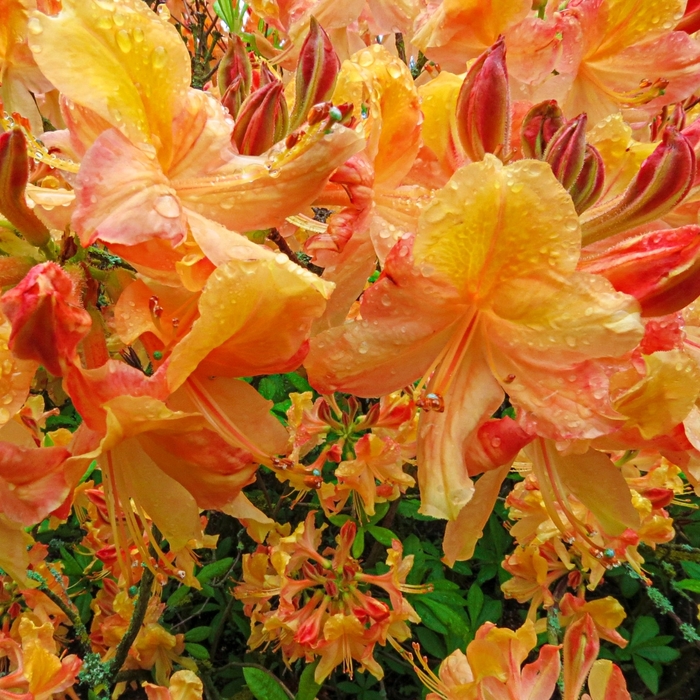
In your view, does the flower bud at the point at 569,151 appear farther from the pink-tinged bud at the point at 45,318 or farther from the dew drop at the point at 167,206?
the pink-tinged bud at the point at 45,318

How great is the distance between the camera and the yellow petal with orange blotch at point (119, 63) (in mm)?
668

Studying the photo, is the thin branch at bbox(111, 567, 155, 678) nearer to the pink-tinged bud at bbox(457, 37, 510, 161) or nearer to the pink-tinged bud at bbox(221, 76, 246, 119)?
the pink-tinged bud at bbox(221, 76, 246, 119)

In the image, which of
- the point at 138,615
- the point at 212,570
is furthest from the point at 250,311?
the point at 212,570

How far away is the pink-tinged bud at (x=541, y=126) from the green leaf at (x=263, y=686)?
1.64 meters

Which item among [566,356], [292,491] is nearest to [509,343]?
[566,356]

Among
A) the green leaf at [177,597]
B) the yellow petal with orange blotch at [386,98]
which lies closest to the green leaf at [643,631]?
the green leaf at [177,597]

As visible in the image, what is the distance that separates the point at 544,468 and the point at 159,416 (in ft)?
1.96

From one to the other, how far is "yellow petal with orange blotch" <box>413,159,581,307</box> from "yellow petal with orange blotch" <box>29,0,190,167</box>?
0.33 m

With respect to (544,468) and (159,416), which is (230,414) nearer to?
(159,416)

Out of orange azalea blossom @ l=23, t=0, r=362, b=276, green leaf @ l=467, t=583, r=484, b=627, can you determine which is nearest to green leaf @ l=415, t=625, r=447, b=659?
green leaf @ l=467, t=583, r=484, b=627

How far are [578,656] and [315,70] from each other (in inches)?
50.6

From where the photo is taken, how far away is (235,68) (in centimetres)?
103

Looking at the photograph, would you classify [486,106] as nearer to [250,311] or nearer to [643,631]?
[250,311]

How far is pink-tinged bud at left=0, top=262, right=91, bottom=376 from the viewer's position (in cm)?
60
